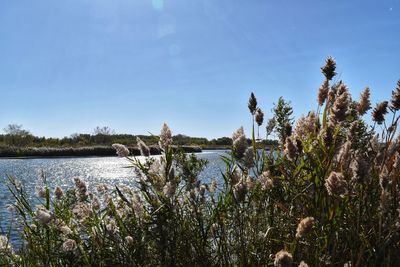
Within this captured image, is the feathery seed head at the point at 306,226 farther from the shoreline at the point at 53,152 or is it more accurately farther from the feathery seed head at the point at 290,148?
the shoreline at the point at 53,152

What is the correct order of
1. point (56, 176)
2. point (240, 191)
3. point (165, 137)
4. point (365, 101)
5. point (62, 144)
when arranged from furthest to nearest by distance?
point (62, 144) < point (56, 176) < point (365, 101) < point (165, 137) < point (240, 191)

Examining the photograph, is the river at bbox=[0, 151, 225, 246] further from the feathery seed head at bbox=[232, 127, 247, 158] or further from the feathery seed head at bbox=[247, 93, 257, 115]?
the feathery seed head at bbox=[247, 93, 257, 115]

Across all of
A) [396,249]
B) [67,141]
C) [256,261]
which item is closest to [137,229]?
[256,261]

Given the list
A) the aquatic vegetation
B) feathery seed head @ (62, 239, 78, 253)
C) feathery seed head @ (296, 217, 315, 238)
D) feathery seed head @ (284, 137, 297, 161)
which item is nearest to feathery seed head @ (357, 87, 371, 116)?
the aquatic vegetation

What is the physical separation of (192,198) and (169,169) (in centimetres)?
29

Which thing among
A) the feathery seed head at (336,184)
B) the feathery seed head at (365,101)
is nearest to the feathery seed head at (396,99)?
the feathery seed head at (365,101)

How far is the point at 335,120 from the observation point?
7.56ft

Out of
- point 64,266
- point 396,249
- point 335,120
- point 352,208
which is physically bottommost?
point 64,266

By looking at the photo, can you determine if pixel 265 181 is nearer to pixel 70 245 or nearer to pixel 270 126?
pixel 270 126

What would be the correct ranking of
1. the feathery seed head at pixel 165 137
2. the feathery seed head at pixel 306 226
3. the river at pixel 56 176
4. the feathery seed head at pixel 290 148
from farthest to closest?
the river at pixel 56 176, the feathery seed head at pixel 165 137, the feathery seed head at pixel 290 148, the feathery seed head at pixel 306 226

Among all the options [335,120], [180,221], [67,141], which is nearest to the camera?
[335,120]

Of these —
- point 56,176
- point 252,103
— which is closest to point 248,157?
point 252,103

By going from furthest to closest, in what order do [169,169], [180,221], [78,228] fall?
[78,228] < [180,221] < [169,169]

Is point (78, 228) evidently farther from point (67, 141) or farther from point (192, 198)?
point (67, 141)
